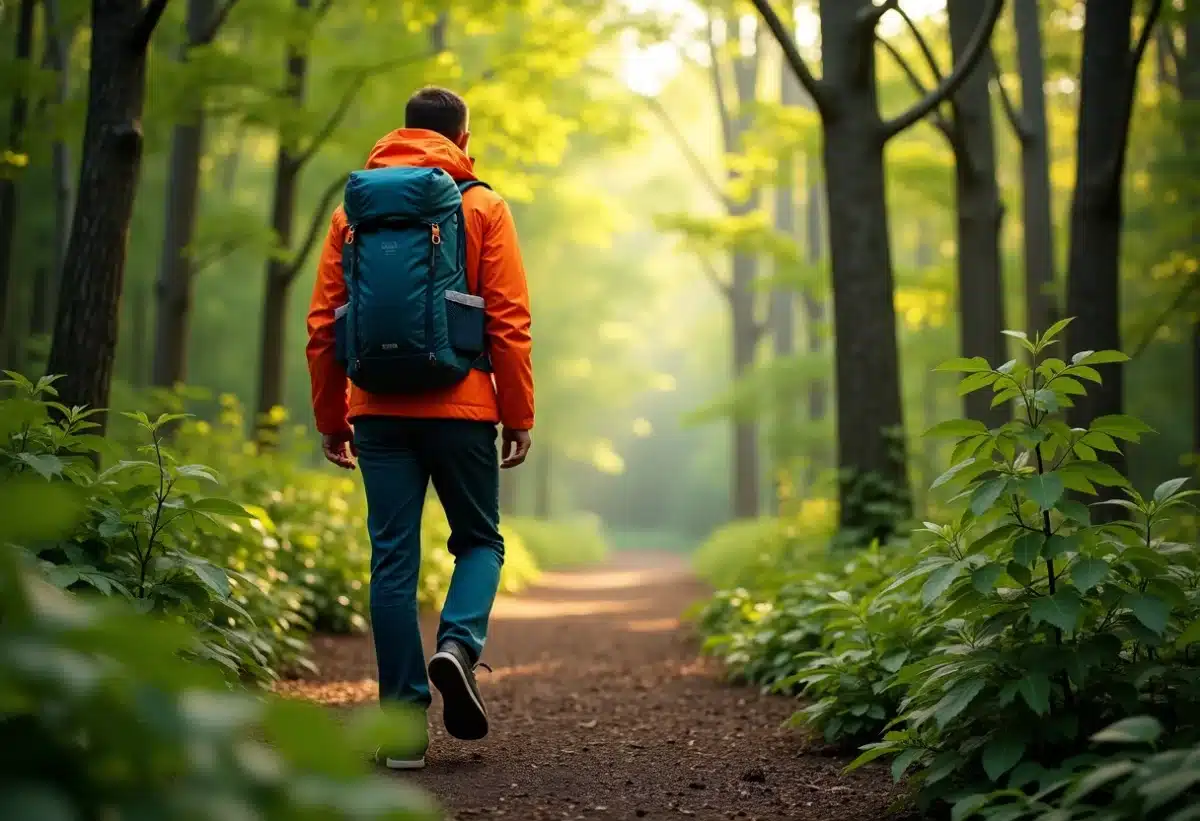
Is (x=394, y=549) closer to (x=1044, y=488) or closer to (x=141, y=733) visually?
(x=1044, y=488)

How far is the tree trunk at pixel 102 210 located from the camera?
181 inches

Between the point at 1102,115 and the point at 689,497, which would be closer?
the point at 1102,115

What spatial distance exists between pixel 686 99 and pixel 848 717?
21.5m

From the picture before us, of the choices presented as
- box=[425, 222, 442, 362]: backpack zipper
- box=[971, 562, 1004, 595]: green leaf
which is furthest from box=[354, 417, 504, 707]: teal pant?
box=[971, 562, 1004, 595]: green leaf

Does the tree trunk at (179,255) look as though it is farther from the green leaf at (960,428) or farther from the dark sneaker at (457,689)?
the green leaf at (960,428)

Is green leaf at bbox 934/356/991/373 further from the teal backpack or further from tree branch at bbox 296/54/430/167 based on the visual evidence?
tree branch at bbox 296/54/430/167

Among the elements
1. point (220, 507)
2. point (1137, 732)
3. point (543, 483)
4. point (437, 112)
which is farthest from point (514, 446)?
point (543, 483)

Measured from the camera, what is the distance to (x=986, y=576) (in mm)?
2744

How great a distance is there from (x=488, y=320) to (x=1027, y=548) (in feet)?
5.89

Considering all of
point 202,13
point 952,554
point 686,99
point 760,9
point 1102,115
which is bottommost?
point 952,554

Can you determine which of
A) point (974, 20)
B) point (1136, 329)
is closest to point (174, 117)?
point (974, 20)

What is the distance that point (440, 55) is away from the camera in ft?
32.9

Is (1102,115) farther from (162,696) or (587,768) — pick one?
(162,696)

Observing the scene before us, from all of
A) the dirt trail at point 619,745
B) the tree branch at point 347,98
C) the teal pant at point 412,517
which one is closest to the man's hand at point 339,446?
the teal pant at point 412,517
